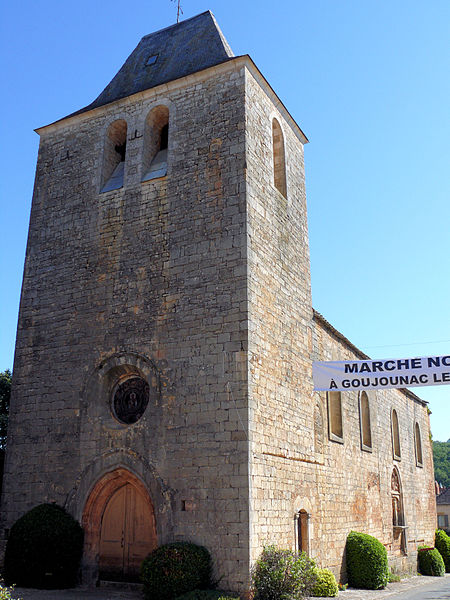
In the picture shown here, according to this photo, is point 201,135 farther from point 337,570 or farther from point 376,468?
point 376,468

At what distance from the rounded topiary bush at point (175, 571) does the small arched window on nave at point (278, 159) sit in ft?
26.2

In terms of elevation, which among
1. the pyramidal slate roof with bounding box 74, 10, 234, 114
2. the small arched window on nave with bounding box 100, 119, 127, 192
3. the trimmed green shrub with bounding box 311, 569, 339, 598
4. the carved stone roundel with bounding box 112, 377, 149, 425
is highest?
the pyramidal slate roof with bounding box 74, 10, 234, 114

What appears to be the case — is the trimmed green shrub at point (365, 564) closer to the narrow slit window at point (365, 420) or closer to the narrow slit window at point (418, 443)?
the narrow slit window at point (365, 420)

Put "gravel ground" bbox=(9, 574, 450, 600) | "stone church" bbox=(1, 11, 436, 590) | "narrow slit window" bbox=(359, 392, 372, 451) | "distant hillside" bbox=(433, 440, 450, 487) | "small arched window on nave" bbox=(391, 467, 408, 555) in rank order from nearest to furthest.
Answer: "gravel ground" bbox=(9, 574, 450, 600) < "stone church" bbox=(1, 11, 436, 590) < "narrow slit window" bbox=(359, 392, 372, 451) < "small arched window on nave" bbox=(391, 467, 408, 555) < "distant hillside" bbox=(433, 440, 450, 487)

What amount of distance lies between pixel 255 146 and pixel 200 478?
6.70 meters

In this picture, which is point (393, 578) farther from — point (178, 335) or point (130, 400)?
point (178, 335)

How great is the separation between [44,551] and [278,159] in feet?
31.6

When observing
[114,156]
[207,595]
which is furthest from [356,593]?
[114,156]

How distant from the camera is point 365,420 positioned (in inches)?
685

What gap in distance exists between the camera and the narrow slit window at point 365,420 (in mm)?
16938

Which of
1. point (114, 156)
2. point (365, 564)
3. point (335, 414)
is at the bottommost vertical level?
point (365, 564)

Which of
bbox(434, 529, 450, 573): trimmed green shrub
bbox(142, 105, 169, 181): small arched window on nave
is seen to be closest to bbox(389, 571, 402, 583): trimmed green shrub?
bbox(434, 529, 450, 573): trimmed green shrub

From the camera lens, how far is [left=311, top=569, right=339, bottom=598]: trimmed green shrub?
10.9 meters

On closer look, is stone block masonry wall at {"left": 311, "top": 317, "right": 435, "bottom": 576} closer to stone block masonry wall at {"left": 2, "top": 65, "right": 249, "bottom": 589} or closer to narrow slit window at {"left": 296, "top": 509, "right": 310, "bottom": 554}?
narrow slit window at {"left": 296, "top": 509, "right": 310, "bottom": 554}
